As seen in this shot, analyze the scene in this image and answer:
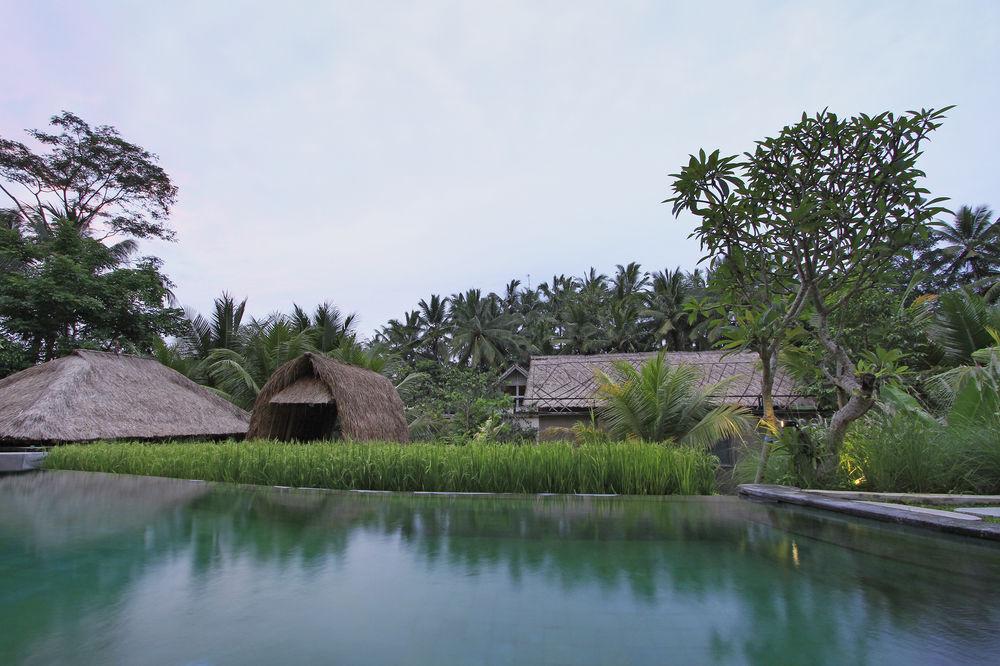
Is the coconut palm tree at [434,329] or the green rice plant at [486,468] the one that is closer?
the green rice plant at [486,468]

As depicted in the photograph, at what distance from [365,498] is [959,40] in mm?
7377

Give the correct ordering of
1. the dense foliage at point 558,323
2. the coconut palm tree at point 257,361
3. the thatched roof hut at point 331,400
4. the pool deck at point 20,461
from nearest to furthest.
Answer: the pool deck at point 20,461 → the thatched roof hut at point 331,400 → the coconut palm tree at point 257,361 → the dense foliage at point 558,323

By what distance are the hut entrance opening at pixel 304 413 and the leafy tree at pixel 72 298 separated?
18.2ft

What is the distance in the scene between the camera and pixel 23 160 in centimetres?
1516

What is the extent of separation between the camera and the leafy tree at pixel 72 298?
39.4ft

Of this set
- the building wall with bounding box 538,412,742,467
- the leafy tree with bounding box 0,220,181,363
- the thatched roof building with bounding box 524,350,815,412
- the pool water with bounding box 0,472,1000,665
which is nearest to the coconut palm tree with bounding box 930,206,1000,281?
the thatched roof building with bounding box 524,350,815,412

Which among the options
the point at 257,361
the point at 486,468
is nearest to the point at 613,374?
the point at 486,468

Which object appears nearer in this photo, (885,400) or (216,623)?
(216,623)

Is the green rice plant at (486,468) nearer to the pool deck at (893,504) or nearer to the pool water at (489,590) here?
the pool deck at (893,504)

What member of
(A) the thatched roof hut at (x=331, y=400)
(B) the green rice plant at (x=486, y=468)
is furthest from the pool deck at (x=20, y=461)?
(B) the green rice plant at (x=486, y=468)

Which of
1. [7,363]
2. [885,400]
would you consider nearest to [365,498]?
[885,400]

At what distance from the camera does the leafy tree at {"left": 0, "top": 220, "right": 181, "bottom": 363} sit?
473 inches

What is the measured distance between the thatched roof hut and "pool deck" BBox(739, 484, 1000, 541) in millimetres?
6260

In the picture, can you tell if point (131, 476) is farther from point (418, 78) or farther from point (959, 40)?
point (959, 40)
